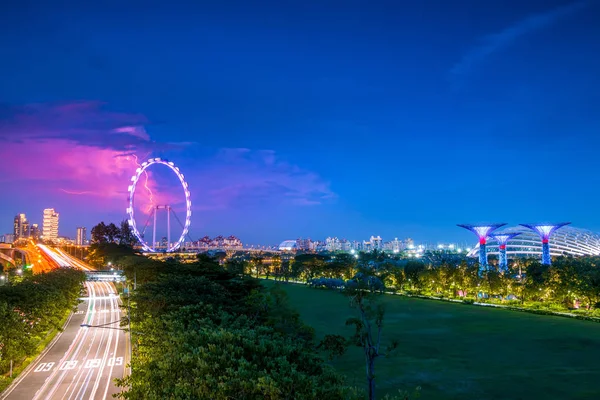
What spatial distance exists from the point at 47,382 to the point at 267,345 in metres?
24.4

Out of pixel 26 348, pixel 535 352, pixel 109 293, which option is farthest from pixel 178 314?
pixel 109 293

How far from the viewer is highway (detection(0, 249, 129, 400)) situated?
32781 millimetres

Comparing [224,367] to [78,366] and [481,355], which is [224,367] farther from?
[481,355]

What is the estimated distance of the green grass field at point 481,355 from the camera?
33.8 meters

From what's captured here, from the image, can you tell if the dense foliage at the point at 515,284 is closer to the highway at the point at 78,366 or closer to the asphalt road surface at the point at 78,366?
the highway at the point at 78,366

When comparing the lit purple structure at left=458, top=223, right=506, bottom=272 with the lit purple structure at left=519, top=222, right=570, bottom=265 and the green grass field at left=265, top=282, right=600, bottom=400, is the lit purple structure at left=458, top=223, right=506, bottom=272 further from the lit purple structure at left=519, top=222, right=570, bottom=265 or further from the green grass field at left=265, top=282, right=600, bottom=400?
the green grass field at left=265, top=282, right=600, bottom=400

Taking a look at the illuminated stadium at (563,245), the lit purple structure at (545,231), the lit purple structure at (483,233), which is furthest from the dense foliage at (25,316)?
the illuminated stadium at (563,245)

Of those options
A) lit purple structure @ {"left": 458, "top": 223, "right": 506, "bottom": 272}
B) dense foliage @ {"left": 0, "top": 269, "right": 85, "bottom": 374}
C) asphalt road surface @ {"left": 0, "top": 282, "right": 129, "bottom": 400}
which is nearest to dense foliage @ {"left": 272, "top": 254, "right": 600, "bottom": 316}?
lit purple structure @ {"left": 458, "top": 223, "right": 506, "bottom": 272}

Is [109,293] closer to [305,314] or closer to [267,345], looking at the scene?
[305,314]

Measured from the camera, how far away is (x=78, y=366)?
39219 mm

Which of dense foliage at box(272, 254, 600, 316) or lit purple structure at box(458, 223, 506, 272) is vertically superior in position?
lit purple structure at box(458, 223, 506, 272)

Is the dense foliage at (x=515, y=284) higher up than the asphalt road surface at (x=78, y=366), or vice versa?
the dense foliage at (x=515, y=284)

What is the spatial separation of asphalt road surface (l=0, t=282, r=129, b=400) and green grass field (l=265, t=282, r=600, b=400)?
18932 millimetres

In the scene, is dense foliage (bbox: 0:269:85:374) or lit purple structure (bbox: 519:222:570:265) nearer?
dense foliage (bbox: 0:269:85:374)
